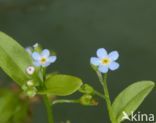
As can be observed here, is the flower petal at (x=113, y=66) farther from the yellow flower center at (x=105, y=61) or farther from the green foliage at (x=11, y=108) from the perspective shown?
Result: the green foliage at (x=11, y=108)

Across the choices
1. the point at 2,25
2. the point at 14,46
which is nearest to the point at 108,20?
the point at 2,25

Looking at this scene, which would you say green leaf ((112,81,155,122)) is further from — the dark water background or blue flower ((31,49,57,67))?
the dark water background

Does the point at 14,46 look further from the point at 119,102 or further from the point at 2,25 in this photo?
the point at 2,25

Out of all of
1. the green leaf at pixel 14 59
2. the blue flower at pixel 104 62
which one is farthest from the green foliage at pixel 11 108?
the blue flower at pixel 104 62

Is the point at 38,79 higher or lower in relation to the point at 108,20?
lower

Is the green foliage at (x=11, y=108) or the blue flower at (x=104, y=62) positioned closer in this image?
the blue flower at (x=104, y=62)
